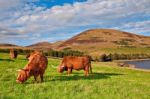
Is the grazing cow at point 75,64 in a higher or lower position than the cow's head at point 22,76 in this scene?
higher

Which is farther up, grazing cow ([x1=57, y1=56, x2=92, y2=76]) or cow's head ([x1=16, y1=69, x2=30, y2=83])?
grazing cow ([x1=57, y1=56, x2=92, y2=76])

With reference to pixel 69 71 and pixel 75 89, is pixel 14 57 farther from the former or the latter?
pixel 75 89

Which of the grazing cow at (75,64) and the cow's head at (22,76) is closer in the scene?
the cow's head at (22,76)

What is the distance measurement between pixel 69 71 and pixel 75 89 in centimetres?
1051

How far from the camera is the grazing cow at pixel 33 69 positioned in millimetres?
20969

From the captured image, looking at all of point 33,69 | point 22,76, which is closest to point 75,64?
point 33,69

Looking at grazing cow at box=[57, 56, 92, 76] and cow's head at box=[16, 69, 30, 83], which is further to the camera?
grazing cow at box=[57, 56, 92, 76]

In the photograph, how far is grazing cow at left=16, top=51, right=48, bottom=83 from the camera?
21.0 meters

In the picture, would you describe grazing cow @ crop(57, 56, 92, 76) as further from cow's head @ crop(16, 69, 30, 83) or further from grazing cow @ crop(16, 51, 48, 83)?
cow's head @ crop(16, 69, 30, 83)

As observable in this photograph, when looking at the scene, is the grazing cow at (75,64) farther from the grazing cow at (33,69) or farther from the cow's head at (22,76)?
the cow's head at (22,76)

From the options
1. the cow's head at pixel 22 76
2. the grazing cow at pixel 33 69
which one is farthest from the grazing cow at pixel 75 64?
the cow's head at pixel 22 76

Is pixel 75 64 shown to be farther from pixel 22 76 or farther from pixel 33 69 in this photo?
pixel 22 76

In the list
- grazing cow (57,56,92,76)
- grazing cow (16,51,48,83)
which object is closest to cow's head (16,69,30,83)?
grazing cow (16,51,48,83)

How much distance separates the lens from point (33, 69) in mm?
21812
